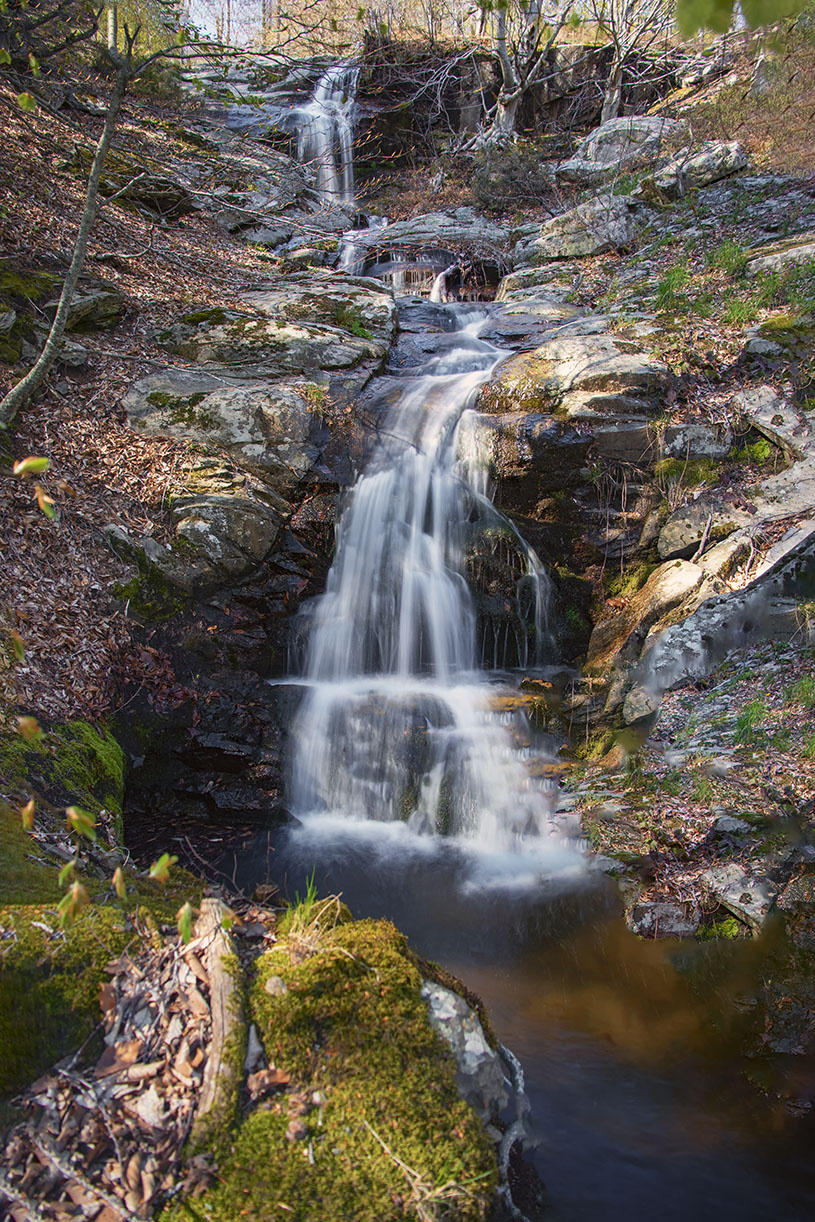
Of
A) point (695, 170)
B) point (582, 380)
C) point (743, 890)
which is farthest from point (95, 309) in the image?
point (695, 170)

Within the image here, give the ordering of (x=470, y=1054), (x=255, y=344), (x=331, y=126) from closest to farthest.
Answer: (x=470, y=1054) < (x=255, y=344) < (x=331, y=126)

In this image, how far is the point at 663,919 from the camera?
4.58m

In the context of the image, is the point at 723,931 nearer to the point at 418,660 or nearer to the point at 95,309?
the point at 418,660

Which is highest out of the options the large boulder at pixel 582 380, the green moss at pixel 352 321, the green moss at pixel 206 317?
the green moss at pixel 352 321

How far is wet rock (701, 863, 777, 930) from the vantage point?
439 centimetres

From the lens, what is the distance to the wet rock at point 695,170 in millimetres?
12375

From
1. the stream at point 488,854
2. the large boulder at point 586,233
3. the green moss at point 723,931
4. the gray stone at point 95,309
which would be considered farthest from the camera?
the large boulder at point 586,233

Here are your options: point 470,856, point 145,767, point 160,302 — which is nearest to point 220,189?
point 160,302

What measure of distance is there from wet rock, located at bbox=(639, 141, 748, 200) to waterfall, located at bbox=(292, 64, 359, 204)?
314 inches

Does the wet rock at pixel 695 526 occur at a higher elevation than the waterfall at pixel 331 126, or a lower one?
lower

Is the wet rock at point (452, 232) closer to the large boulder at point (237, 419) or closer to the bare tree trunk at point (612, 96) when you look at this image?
the bare tree trunk at point (612, 96)

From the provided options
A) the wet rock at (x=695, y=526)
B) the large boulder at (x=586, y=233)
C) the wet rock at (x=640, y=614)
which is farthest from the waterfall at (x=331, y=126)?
the wet rock at (x=640, y=614)

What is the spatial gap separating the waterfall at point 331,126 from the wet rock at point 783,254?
36.8 ft

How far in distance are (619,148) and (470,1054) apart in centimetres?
1777
